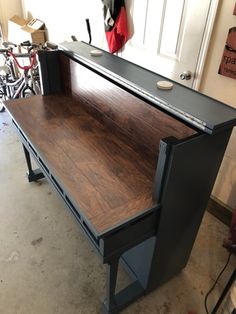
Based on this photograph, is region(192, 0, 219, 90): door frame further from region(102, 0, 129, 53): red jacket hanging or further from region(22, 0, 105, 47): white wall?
region(22, 0, 105, 47): white wall

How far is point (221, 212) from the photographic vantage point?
6.58ft

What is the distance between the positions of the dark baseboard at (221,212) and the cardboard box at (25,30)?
10.2 ft

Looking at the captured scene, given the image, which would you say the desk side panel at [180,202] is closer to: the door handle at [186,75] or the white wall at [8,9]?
the door handle at [186,75]

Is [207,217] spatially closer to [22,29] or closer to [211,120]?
[211,120]

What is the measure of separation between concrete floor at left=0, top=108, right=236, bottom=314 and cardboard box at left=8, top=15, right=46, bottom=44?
237 centimetres

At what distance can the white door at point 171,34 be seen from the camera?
1.68 meters

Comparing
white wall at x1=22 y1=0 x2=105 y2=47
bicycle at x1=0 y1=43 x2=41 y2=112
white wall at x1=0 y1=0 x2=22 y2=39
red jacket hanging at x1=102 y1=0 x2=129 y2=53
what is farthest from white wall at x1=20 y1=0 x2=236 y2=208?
white wall at x1=0 y1=0 x2=22 y2=39

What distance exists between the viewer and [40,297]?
1.52 meters

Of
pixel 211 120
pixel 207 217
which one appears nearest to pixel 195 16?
pixel 211 120

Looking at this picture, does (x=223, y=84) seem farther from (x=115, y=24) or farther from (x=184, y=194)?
(x=115, y=24)

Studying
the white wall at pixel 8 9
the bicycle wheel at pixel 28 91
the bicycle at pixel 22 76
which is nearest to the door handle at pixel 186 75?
the bicycle at pixel 22 76

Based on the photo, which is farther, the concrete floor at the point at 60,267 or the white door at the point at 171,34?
the white door at the point at 171,34

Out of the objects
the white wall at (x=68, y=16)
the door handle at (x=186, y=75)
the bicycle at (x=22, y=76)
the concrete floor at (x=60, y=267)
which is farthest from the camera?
the bicycle at (x=22, y=76)

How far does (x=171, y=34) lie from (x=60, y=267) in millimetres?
1787
